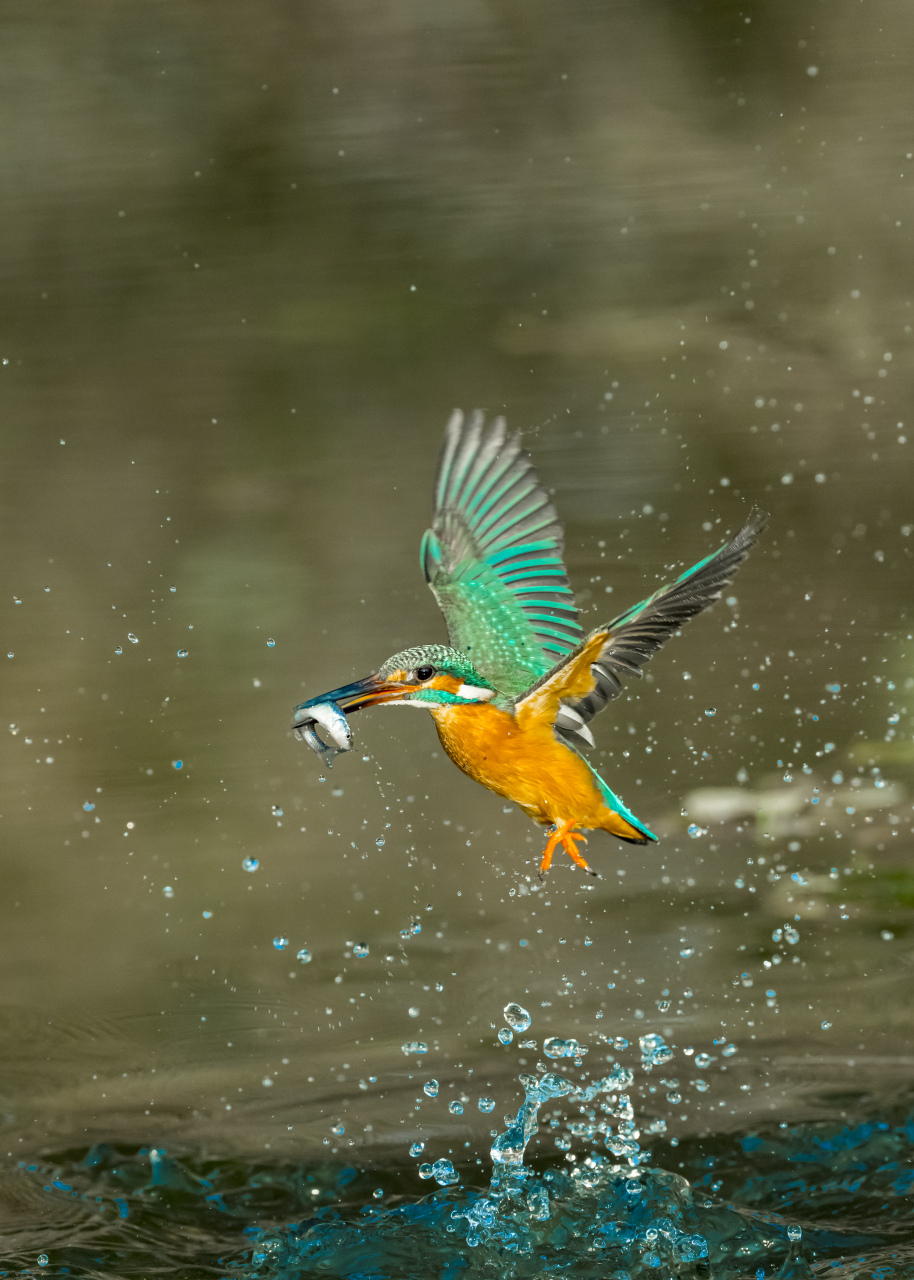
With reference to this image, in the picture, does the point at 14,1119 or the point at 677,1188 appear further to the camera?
the point at 14,1119

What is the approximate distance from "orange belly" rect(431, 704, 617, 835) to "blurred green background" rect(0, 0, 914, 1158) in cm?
69

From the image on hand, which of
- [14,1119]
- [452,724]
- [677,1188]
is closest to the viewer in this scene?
[452,724]

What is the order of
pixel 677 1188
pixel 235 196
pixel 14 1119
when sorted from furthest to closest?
pixel 14 1119
pixel 235 196
pixel 677 1188

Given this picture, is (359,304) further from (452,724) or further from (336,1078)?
(336,1078)

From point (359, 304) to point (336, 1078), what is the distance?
116 cm

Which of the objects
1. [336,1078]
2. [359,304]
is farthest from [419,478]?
[336,1078]

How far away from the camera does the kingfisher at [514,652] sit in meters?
1.14

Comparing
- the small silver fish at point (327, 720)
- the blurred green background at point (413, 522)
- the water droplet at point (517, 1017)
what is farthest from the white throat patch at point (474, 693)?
the water droplet at point (517, 1017)

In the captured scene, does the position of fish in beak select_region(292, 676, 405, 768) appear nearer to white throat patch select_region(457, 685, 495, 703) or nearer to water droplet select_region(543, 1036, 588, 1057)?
white throat patch select_region(457, 685, 495, 703)

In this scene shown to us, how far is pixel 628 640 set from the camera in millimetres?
1136

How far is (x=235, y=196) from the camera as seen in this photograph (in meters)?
1.90

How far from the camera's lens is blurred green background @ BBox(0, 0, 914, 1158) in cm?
188

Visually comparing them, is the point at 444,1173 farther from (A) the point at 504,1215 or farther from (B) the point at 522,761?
(B) the point at 522,761

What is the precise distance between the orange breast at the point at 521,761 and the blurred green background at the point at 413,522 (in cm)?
69
